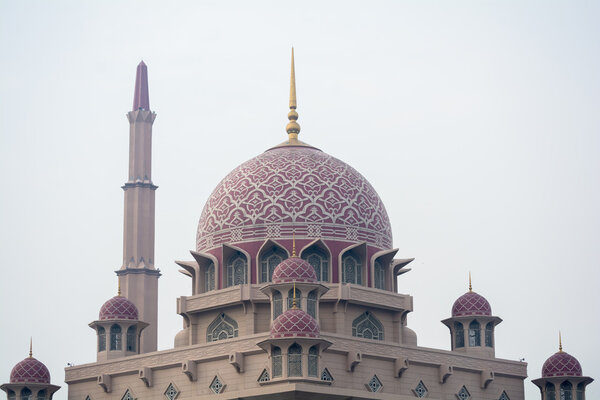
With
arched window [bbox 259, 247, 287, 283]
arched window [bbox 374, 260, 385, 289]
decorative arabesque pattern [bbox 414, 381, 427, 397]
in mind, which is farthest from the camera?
arched window [bbox 374, 260, 385, 289]

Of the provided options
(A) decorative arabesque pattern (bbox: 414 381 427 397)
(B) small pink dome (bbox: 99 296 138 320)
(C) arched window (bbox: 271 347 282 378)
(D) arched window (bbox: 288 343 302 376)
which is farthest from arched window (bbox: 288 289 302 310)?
(B) small pink dome (bbox: 99 296 138 320)

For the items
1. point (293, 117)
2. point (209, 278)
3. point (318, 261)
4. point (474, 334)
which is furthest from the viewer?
point (293, 117)

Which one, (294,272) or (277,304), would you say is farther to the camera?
(277,304)

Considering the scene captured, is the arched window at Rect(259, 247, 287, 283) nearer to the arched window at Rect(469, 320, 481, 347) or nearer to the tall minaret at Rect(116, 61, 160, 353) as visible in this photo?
the arched window at Rect(469, 320, 481, 347)

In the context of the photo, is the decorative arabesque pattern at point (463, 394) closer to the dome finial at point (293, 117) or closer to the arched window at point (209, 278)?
the arched window at point (209, 278)

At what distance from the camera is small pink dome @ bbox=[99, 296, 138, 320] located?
45062 mm

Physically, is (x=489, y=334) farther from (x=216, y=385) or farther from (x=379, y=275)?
(x=216, y=385)

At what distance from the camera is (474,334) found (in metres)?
45.6

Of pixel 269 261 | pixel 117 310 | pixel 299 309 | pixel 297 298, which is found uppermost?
pixel 269 261

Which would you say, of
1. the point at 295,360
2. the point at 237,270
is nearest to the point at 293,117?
the point at 237,270

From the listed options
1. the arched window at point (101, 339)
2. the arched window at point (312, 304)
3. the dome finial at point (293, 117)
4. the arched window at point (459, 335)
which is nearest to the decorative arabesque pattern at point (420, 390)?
the arched window at point (459, 335)

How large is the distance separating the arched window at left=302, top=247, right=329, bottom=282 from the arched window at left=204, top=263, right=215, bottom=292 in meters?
3.54

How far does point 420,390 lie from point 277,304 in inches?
237

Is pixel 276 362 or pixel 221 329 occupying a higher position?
pixel 221 329
